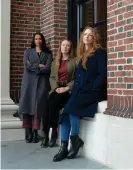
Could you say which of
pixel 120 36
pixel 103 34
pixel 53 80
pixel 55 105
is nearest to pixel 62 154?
pixel 55 105

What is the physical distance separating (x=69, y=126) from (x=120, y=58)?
4.01ft

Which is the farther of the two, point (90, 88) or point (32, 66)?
point (32, 66)

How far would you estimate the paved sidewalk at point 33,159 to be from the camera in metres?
3.91

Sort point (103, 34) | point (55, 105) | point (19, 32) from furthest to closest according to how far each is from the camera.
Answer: point (19, 32) < point (103, 34) < point (55, 105)

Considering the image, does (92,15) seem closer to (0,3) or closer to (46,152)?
(0,3)

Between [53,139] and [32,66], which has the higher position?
[32,66]

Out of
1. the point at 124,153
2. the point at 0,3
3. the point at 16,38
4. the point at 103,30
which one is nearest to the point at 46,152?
the point at 124,153

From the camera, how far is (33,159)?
4293mm

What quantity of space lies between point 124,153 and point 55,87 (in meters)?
1.68

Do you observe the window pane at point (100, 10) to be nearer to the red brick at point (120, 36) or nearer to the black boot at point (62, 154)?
the red brick at point (120, 36)

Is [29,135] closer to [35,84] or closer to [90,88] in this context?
[35,84]

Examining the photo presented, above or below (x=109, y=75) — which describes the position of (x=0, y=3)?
above

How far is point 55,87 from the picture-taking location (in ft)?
15.9

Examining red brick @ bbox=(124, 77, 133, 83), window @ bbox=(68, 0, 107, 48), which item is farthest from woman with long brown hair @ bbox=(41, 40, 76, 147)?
red brick @ bbox=(124, 77, 133, 83)
